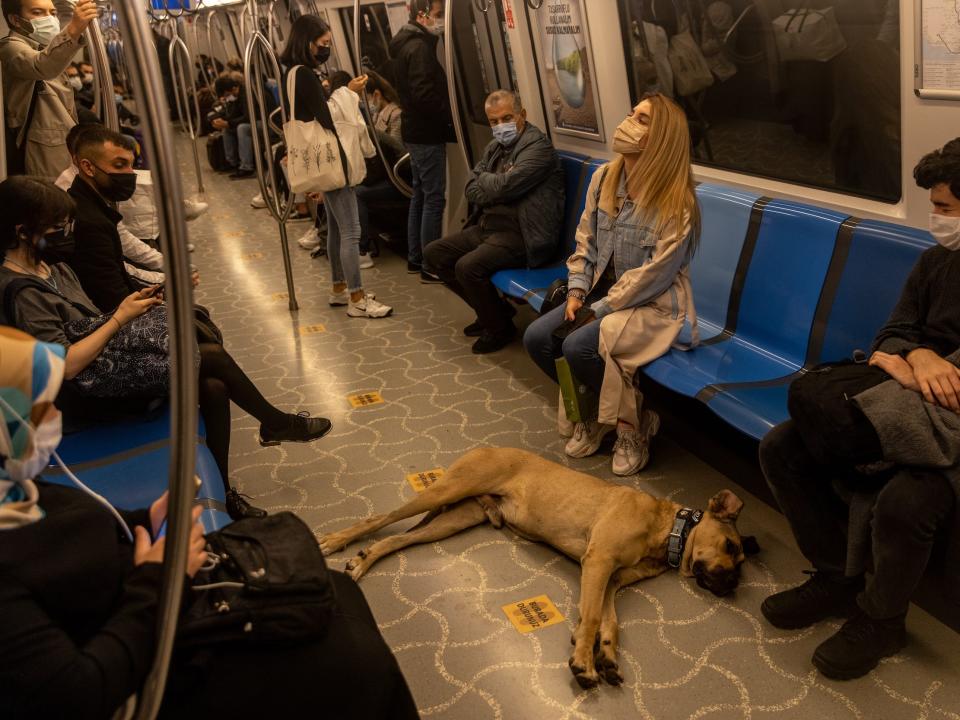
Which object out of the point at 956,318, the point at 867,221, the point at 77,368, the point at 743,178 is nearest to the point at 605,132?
the point at 743,178

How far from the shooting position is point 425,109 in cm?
690

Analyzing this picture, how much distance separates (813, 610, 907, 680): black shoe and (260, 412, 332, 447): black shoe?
2.42 meters

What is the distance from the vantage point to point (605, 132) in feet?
18.3

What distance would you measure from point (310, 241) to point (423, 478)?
537 cm

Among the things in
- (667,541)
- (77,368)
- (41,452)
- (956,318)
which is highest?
(41,452)

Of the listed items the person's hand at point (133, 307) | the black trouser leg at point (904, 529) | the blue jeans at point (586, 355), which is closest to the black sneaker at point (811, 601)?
the black trouser leg at point (904, 529)

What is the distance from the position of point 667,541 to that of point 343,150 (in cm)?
384

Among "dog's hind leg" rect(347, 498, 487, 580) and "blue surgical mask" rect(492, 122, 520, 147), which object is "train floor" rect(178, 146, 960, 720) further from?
"blue surgical mask" rect(492, 122, 520, 147)

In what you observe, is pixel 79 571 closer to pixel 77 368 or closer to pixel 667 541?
pixel 77 368

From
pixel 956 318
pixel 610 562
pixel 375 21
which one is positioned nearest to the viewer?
pixel 956 318

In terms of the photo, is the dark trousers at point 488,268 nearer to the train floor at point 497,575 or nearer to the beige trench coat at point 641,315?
the train floor at point 497,575

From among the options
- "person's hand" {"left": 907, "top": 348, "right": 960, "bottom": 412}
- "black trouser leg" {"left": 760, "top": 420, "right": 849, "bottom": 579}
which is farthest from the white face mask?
"black trouser leg" {"left": 760, "top": 420, "right": 849, "bottom": 579}

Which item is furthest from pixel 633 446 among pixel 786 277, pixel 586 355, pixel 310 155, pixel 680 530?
pixel 310 155

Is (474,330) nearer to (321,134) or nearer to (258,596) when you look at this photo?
(321,134)
